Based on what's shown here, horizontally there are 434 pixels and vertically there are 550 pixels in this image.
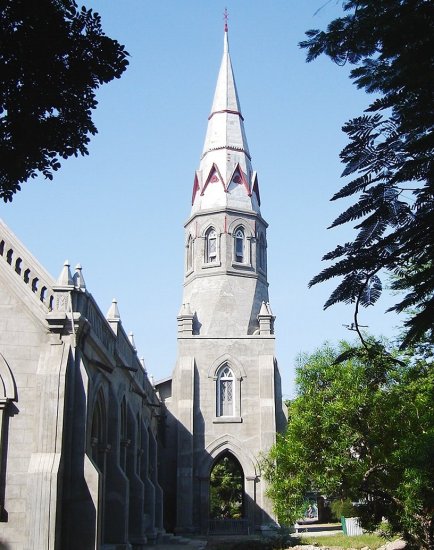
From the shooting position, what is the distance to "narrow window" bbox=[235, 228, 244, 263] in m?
36.2

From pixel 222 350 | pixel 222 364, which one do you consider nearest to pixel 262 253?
pixel 222 350

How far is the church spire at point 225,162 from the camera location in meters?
37.1

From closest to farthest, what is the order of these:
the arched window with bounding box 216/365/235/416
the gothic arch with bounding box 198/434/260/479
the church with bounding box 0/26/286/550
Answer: the church with bounding box 0/26/286/550 → the gothic arch with bounding box 198/434/260/479 → the arched window with bounding box 216/365/235/416

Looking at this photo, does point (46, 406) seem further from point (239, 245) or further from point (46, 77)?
point (239, 245)

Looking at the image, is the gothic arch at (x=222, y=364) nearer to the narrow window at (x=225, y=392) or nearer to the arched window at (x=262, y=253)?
the narrow window at (x=225, y=392)

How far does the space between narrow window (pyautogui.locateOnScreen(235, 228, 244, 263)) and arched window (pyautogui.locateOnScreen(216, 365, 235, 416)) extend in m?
5.80

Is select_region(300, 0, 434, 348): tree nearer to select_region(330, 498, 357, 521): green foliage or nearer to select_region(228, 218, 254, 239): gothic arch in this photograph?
select_region(330, 498, 357, 521): green foliage

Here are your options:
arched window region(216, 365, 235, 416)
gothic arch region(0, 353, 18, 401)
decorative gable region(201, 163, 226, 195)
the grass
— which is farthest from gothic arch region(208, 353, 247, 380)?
gothic arch region(0, 353, 18, 401)

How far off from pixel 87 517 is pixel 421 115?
13307 mm

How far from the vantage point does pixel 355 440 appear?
63.8ft

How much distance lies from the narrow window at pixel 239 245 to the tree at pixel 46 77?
30.1 metres

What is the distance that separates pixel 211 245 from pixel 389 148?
31.7 meters

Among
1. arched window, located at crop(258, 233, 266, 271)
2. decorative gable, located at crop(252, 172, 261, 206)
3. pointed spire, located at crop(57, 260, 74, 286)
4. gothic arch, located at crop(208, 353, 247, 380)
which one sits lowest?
pointed spire, located at crop(57, 260, 74, 286)

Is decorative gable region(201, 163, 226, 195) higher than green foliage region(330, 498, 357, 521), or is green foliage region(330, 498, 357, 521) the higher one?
decorative gable region(201, 163, 226, 195)
